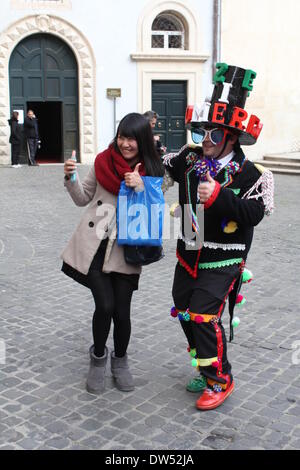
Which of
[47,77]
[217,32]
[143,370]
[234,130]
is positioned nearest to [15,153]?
[47,77]

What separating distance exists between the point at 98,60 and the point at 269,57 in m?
5.56

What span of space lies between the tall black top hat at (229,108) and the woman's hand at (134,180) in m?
0.42

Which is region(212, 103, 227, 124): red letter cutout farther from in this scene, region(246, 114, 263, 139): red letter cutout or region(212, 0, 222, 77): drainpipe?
region(212, 0, 222, 77): drainpipe

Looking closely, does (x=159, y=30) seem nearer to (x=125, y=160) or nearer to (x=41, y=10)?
(x=41, y=10)

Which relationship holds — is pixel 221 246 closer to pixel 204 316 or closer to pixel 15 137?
pixel 204 316

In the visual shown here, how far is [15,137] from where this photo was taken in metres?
17.6

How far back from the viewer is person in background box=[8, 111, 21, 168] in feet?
57.5

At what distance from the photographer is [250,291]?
6.16 meters

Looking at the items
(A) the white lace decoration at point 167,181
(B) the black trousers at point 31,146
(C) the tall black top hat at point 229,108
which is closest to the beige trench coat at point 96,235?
(A) the white lace decoration at point 167,181

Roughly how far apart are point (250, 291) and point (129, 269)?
275cm

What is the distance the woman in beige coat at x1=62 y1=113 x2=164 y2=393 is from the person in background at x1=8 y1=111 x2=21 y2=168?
568 inches

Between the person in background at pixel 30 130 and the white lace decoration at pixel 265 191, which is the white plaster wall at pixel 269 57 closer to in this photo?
the person in background at pixel 30 130

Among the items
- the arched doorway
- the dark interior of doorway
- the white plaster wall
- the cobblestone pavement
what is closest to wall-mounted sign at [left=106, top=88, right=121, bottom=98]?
the arched doorway

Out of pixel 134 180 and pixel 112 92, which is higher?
pixel 112 92
